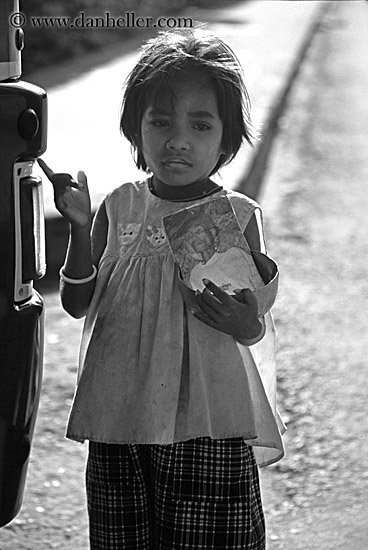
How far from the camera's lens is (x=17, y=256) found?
2420mm

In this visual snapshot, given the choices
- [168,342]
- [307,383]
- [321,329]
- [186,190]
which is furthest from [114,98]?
[168,342]

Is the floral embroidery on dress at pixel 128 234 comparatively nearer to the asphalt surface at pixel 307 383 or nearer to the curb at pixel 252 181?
the curb at pixel 252 181

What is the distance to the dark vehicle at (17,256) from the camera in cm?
237

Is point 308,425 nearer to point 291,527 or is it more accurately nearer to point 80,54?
point 291,527

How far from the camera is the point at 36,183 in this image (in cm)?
246

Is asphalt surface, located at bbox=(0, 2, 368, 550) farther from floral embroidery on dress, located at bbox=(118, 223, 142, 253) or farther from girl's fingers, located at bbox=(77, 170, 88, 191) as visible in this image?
girl's fingers, located at bbox=(77, 170, 88, 191)

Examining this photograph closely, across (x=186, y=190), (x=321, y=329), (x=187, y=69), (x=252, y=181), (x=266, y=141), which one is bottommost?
(x=266, y=141)

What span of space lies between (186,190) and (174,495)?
2.12 feet

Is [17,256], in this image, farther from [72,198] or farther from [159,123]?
[159,123]

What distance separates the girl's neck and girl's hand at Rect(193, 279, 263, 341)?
0.80 ft

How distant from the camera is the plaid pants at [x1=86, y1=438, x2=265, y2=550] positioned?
2.44 m

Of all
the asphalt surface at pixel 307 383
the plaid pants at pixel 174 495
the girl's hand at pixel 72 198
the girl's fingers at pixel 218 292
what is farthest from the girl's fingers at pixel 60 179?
the asphalt surface at pixel 307 383

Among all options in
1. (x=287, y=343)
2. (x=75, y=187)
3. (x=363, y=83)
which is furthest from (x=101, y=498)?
(x=363, y=83)

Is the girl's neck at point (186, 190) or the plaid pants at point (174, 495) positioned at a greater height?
the girl's neck at point (186, 190)
